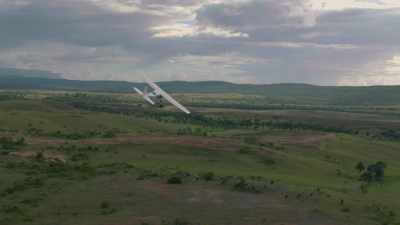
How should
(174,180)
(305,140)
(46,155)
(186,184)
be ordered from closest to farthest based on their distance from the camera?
(186,184) < (174,180) < (46,155) < (305,140)

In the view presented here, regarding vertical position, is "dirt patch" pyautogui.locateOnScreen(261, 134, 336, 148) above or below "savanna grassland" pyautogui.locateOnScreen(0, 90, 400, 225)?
below

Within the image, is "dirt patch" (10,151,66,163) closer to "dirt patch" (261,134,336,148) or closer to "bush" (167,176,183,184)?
"bush" (167,176,183,184)

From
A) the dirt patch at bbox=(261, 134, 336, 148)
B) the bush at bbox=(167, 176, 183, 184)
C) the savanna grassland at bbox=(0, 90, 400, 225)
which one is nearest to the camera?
the savanna grassland at bbox=(0, 90, 400, 225)

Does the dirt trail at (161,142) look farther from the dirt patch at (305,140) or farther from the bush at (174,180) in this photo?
the bush at (174,180)

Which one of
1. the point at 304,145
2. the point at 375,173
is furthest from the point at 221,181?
the point at 304,145

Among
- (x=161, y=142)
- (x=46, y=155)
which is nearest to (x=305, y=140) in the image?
(x=161, y=142)

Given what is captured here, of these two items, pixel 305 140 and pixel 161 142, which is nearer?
pixel 161 142

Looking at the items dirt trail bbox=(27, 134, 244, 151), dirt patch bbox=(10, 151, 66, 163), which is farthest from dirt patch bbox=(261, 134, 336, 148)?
dirt patch bbox=(10, 151, 66, 163)

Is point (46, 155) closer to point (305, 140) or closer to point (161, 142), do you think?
point (161, 142)

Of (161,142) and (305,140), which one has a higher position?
(161,142)

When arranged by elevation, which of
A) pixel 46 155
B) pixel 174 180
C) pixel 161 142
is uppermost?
pixel 161 142

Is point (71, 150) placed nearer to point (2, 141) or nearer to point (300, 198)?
point (2, 141)

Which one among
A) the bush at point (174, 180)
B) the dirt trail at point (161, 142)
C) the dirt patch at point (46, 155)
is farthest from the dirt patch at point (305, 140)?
the bush at point (174, 180)
